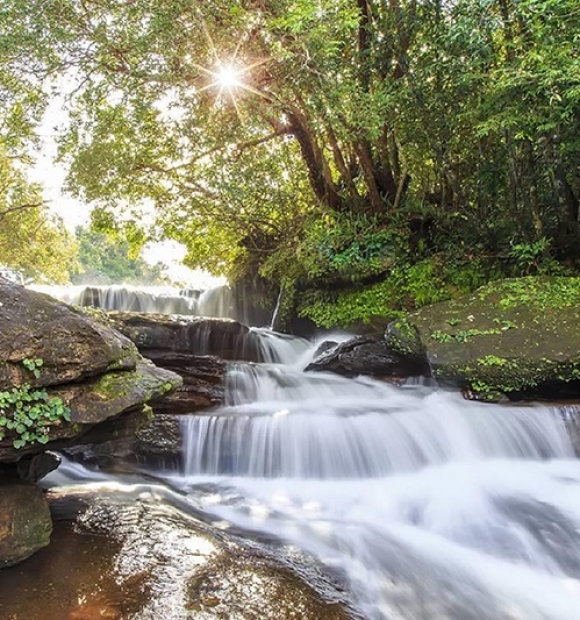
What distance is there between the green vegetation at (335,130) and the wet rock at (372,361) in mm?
1468

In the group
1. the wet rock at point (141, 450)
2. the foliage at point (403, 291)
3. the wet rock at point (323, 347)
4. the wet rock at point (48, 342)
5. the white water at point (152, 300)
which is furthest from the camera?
the white water at point (152, 300)

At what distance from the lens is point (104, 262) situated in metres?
49.3

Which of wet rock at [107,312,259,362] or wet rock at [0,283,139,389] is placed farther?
wet rock at [107,312,259,362]

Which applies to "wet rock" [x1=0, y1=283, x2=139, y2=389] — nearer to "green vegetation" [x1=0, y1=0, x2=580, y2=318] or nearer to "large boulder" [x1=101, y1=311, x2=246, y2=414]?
"large boulder" [x1=101, y1=311, x2=246, y2=414]

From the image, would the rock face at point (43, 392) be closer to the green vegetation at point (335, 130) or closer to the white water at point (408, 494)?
the white water at point (408, 494)

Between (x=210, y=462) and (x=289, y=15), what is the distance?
527 cm

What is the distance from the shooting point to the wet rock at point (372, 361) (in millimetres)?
7219

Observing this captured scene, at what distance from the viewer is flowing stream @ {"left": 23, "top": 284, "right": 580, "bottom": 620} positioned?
302cm

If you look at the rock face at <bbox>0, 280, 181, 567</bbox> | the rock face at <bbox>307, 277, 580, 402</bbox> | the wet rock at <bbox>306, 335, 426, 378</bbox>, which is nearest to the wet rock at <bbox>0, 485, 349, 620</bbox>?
the rock face at <bbox>0, 280, 181, 567</bbox>

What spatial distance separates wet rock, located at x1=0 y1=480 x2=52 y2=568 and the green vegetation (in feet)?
17.8

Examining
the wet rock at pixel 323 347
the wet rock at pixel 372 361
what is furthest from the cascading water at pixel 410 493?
the wet rock at pixel 323 347

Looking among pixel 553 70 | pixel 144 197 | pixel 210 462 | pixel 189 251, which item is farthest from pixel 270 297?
pixel 553 70

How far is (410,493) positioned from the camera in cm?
443

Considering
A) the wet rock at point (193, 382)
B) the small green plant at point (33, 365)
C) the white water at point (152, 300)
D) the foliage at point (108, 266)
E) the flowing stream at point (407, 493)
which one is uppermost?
→ the foliage at point (108, 266)
